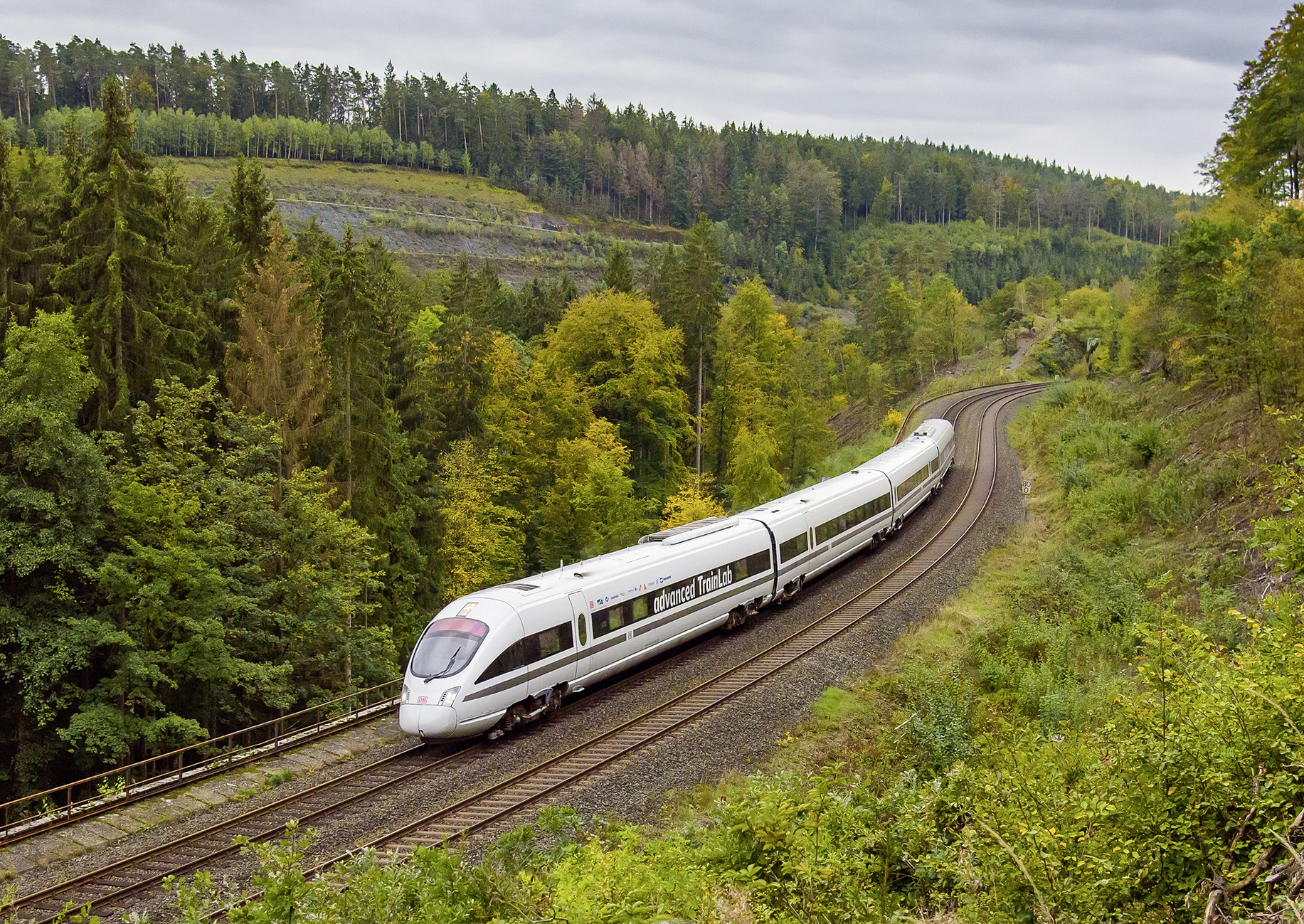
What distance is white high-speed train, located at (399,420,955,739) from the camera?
1616 centimetres

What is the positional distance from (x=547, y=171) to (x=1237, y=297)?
146 meters

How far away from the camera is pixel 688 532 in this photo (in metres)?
23.2

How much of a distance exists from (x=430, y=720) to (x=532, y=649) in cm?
225

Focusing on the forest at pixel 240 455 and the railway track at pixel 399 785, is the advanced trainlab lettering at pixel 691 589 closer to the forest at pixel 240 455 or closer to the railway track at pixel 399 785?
the railway track at pixel 399 785

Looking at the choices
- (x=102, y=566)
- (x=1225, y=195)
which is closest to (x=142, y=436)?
(x=102, y=566)

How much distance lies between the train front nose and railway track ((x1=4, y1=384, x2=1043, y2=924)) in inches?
26.4

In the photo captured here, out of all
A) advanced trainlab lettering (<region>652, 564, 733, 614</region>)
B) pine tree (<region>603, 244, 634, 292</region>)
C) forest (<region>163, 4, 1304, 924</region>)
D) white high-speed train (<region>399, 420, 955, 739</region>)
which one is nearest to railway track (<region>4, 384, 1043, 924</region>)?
forest (<region>163, 4, 1304, 924</region>)

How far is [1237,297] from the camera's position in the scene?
26062mm

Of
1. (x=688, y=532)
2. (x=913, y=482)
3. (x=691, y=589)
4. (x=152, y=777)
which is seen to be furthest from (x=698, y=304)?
(x=152, y=777)

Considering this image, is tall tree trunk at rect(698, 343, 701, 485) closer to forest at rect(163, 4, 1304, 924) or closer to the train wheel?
forest at rect(163, 4, 1304, 924)

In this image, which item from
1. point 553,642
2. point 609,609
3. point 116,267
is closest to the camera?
point 553,642

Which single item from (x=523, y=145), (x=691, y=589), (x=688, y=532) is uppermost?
(x=523, y=145)

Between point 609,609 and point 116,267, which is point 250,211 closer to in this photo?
point 116,267

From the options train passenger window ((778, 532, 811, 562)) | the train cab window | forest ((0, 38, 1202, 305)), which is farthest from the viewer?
forest ((0, 38, 1202, 305))
